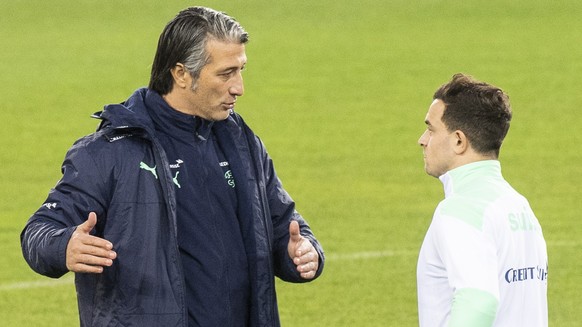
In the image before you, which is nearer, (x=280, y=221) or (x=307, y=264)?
(x=307, y=264)

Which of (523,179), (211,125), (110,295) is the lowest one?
(523,179)

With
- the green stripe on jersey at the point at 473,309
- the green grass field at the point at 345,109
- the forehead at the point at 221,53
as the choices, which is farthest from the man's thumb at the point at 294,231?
the green grass field at the point at 345,109

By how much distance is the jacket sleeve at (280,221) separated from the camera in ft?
19.8

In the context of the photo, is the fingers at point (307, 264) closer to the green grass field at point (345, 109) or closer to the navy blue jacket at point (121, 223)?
the navy blue jacket at point (121, 223)

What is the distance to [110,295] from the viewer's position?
568 centimetres

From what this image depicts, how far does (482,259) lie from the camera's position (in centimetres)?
491

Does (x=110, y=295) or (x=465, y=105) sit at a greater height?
(x=465, y=105)

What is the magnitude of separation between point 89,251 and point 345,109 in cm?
1584

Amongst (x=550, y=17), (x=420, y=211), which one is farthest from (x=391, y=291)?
(x=550, y=17)

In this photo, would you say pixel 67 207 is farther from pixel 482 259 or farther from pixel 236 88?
pixel 482 259

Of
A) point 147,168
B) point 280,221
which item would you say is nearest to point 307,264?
point 280,221

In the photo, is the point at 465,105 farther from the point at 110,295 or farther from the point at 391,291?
the point at 391,291

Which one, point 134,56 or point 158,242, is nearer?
point 158,242

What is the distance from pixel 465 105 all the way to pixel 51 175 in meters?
12.4
